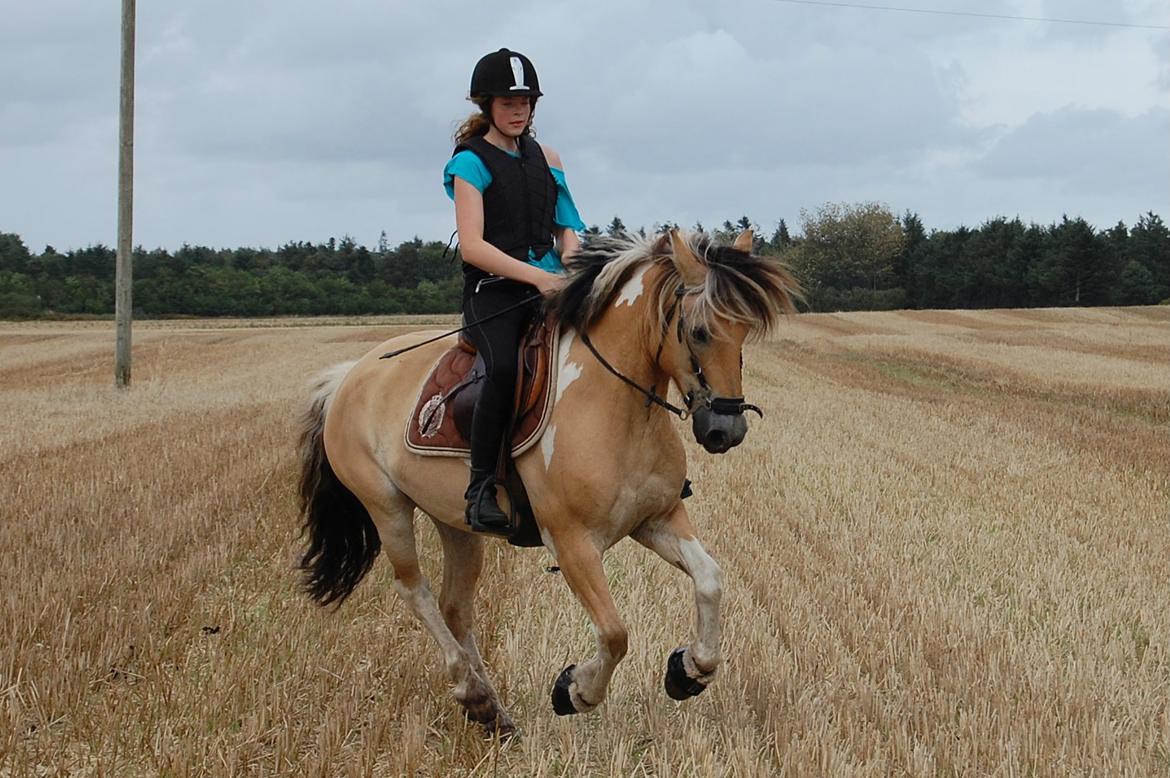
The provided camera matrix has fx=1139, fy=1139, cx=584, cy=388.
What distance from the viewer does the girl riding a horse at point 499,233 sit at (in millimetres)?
4766

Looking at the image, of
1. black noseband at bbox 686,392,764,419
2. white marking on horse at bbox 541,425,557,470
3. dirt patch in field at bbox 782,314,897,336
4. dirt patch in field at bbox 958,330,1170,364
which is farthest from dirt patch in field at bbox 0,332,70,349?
black noseband at bbox 686,392,764,419

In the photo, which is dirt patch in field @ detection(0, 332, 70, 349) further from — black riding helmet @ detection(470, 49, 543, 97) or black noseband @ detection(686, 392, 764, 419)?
black noseband @ detection(686, 392, 764, 419)

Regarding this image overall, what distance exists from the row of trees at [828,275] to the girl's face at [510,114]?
65393 mm

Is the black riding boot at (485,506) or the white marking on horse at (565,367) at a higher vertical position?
A: the white marking on horse at (565,367)

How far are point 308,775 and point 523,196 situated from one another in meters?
2.60

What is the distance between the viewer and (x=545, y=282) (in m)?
4.91

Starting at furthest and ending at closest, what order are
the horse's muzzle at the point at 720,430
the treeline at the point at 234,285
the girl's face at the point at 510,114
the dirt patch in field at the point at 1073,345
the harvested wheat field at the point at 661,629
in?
the treeline at the point at 234,285 → the dirt patch in field at the point at 1073,345 → the girl's face at the point at 510,114 → the harvested wheat field at the point at 661,629 → the horse's muzzle at the point at 720,430

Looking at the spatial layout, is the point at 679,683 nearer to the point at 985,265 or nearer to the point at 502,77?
the point at 502,77

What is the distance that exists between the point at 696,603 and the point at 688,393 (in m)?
0.80

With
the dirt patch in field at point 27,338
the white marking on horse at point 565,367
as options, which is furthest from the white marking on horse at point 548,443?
the dirt patch in field at point 27,338

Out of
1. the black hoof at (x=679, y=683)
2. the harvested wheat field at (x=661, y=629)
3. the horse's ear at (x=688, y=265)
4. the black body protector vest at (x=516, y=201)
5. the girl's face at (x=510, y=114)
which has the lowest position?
the harvested wheat field at (x=661, y=629)

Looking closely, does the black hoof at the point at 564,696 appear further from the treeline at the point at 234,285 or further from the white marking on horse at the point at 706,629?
the treeline at the point at 234,285

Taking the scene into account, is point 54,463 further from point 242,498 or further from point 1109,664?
point 1109,664

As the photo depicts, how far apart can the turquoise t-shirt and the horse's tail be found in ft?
5.54
